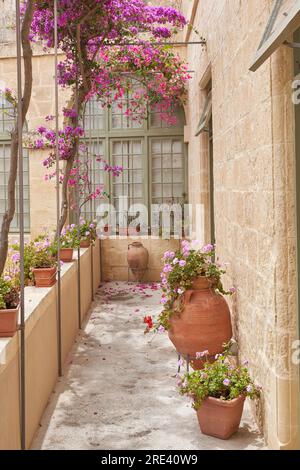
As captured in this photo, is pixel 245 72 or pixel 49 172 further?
pixel 49 172

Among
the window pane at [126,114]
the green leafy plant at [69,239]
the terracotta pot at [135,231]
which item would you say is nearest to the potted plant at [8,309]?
the green leafy plant at [69,239]

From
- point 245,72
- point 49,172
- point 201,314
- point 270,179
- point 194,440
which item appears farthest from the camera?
point 49,172

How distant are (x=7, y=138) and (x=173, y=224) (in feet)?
10.6

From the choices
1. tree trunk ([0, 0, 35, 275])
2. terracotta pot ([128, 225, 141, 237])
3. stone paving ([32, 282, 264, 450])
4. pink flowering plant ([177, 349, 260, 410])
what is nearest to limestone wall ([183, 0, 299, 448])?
pink flowering plant ([177, 349, 260, 410])

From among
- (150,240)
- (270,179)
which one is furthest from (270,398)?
(150,240)

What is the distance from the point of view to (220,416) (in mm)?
3424

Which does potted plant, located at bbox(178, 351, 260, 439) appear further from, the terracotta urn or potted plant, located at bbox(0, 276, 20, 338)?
the terracotta urn

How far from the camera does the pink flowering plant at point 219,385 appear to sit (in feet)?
11.3

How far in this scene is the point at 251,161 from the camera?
3656mm

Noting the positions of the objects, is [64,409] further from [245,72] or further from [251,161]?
[245,72]

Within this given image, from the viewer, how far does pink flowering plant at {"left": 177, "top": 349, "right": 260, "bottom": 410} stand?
3459mm

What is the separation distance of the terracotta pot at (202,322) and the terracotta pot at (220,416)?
Result: 3.02ft

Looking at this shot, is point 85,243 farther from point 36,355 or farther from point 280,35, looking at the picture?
point 280,35
